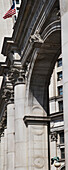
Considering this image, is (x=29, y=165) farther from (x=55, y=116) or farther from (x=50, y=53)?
(x=55, y=116)

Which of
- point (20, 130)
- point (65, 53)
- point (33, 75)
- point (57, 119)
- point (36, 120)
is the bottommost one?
point (20, 130)

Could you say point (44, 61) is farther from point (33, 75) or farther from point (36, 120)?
point (36, 120)

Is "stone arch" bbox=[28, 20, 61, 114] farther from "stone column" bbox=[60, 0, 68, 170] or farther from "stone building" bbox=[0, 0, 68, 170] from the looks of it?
"stone column" bbox=[60, 0, 68, 170]

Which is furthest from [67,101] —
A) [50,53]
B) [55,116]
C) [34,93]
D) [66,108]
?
[55,116]

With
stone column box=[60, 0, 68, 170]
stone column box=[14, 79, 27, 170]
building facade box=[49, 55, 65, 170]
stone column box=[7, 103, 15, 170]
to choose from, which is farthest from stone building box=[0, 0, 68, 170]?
building facade box=[49, 55, 65, 170]

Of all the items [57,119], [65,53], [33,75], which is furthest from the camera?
[57,119]

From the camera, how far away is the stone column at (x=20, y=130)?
3166 centimetres

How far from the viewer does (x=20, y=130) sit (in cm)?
3244

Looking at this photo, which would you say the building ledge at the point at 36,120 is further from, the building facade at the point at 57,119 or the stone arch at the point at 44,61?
the building facade at the point at 57,119

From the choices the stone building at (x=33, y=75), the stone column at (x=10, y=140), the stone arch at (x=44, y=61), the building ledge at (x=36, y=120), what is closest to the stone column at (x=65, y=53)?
the stone arch at (x=44, y=61)

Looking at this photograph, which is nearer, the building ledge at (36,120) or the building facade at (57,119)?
the building ledge at (36,120)

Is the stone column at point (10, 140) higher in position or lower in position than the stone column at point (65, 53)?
lower

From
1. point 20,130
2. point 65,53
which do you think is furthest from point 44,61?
point 65,53

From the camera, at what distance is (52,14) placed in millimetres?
25266
